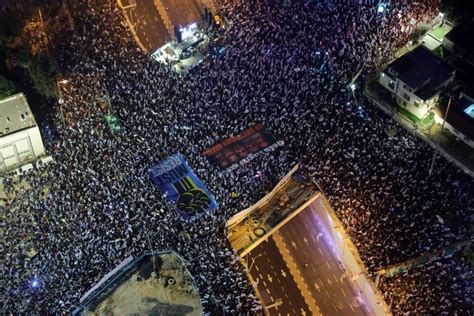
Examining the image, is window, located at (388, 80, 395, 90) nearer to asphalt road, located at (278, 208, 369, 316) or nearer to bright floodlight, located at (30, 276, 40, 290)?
asphalt road, located at (278, 208, 369, 316)

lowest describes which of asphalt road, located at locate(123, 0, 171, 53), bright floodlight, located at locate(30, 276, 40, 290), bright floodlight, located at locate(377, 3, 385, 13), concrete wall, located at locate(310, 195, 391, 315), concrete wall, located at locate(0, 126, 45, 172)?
concrete wall, located at locate(310, 195, 391, 315)

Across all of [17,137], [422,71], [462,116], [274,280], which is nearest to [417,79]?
[422,71]

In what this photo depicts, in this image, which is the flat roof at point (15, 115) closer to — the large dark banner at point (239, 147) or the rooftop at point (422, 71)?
the large dark banner at point (239, 147)

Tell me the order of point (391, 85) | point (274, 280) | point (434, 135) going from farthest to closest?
point (391, 85), point (434, 135), point (274, 280)

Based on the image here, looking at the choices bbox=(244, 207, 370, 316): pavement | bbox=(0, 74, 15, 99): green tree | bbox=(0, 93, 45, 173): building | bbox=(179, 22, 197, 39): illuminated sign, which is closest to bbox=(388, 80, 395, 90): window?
bbox=(244, 207, 370, 316): pavement

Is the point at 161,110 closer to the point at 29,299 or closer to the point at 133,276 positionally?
the point at 133,276

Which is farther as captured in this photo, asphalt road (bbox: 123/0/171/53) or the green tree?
asphalt road (bbox: 123/0/171/53)

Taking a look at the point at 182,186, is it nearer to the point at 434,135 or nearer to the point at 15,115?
the point at 15,115
